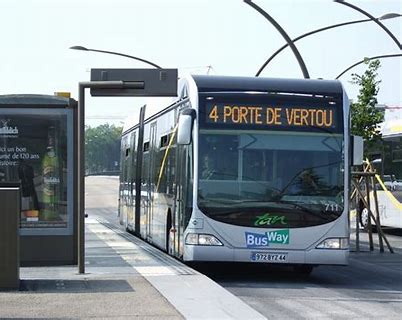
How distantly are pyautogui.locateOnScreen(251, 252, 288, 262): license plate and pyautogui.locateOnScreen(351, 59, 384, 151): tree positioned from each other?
35.9 feet

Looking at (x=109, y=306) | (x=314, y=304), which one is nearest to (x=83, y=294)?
(x=109, y=306)

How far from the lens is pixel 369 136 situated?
23.4 meters

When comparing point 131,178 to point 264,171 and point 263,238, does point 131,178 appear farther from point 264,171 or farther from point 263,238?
point 263,238

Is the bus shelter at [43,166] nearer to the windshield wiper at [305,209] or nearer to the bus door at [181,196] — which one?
the bus door at [181,196]

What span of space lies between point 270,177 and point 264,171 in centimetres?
13

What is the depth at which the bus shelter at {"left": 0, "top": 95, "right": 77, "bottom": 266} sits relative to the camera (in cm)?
1203

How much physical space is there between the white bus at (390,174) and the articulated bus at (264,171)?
500 inches

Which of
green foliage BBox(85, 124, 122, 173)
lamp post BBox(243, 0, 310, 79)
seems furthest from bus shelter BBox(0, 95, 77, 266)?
green foliage BBox(85, 124, 122, 173)

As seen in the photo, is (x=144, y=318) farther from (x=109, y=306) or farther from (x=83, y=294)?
(x=83, y=294)

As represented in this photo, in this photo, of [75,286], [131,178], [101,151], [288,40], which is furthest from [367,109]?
[101,151]

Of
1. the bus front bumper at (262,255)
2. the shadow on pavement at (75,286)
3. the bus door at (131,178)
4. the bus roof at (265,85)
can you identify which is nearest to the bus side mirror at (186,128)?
the bus roof at (265,85)

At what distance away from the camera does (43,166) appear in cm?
1220

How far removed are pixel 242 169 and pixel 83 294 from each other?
151 inches

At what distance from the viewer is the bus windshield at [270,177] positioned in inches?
505
